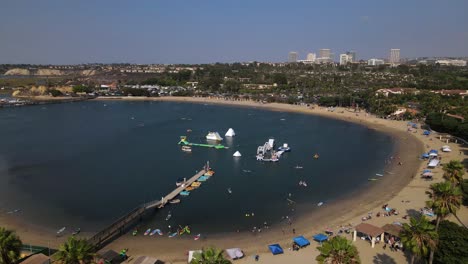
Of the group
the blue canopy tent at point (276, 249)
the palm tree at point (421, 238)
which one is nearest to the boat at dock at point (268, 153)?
the blue canopy tent at point (276, 249)

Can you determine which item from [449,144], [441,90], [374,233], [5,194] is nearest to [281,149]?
[449,144]

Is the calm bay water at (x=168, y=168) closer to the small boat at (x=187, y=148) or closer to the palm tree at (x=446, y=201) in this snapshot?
the small boat at (x=187, y=148)

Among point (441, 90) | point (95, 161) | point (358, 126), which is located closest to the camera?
point (95, 161)

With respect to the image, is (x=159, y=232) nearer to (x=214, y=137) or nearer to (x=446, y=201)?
→ (x=446, y=201)

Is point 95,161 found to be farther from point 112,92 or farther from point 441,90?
point 112,92

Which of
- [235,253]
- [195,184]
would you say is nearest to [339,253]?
[235,253]
